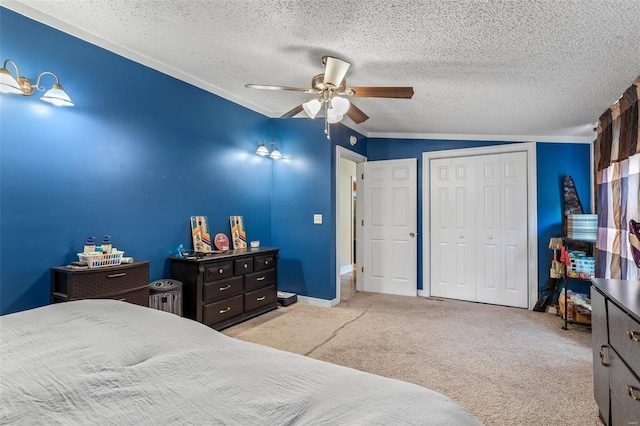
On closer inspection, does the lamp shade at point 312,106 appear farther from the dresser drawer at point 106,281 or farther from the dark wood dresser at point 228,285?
the dresser drawer at point 106,281

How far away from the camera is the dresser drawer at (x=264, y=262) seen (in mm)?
3773

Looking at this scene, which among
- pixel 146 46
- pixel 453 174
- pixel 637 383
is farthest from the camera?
pixel 453 174

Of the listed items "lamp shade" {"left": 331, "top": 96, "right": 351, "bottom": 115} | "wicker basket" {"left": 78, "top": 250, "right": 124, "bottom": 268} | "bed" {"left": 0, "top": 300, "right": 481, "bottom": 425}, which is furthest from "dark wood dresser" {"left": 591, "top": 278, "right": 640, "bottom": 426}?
"wicker basket" {"left": 78, "top": 250, "right": 124, "bottom": 268}

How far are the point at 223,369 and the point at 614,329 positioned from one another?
6.08 ft

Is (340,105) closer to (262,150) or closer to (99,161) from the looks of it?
(262,150)

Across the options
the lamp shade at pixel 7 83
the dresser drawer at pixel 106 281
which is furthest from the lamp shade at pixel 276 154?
the lamp shade at pixel 7 83

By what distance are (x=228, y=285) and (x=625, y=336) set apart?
9.88 ft

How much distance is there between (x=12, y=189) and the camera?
7.16 feet

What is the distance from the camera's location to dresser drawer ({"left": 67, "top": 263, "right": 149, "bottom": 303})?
7.38ft

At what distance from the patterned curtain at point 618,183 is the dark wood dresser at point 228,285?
3.34 metres

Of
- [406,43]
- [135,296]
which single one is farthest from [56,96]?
[406,43]

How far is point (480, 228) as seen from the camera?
4582 mm

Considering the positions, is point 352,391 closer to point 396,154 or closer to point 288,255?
point 288,255

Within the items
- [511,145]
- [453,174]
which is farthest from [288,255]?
[511,145]
